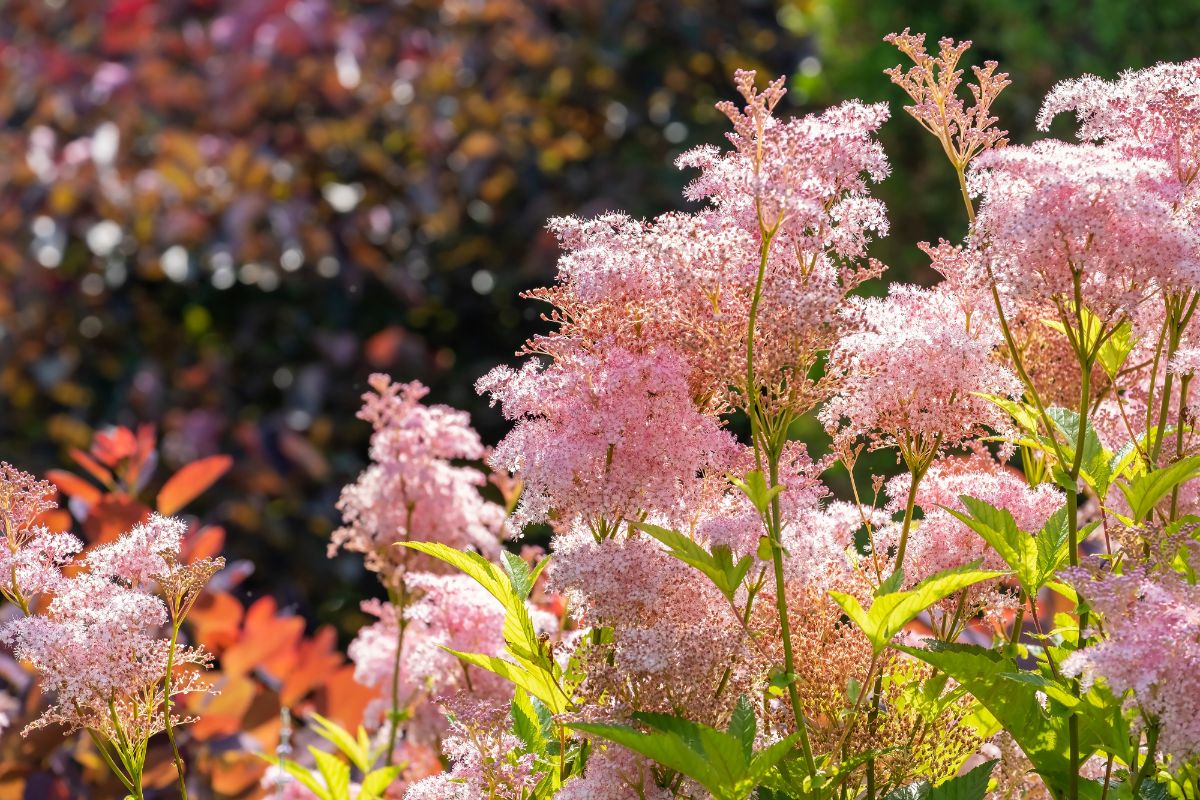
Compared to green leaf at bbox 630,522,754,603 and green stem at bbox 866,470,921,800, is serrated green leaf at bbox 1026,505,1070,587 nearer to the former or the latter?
green stem at bbox 866,470,921,800

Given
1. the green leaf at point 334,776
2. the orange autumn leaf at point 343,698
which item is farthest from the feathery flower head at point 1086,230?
the orange autumn leaf at point 343,698

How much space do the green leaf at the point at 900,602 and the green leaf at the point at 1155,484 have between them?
0.45 ft

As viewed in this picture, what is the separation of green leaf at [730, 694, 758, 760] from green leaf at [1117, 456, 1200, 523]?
1.11ft

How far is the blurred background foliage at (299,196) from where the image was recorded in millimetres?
3580

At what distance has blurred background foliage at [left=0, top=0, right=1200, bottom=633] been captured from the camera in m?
3.58

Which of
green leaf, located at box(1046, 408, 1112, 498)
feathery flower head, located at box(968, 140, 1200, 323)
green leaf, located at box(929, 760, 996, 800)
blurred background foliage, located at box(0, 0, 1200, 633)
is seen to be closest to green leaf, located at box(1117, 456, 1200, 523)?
green leaf, located at box(1046, 408, 1112, 498)

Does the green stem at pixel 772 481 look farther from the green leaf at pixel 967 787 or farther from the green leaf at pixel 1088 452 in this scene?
the green leaf at pixel 1088 452

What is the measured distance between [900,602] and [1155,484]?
0.73 ft

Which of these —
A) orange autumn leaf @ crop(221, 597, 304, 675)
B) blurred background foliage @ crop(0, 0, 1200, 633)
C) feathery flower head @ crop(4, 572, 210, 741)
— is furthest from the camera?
blurred background foliage @ crop(0, 0, 1200, 633)

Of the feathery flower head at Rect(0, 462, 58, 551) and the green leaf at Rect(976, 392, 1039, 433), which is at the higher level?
the green leaf at Rect(976, 392, 1039, 433)

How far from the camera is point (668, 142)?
4.17 metres

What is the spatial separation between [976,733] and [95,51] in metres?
3.58

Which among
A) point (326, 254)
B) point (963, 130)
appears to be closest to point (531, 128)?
point (326, 254)

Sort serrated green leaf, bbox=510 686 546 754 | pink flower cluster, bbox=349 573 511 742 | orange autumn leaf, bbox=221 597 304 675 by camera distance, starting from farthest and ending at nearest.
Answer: orange autumn leaf, bbox=221 597 304 675, pink flower cluster, bbox=349 573 511 742, serrated green leaf, bbox=510 686 546 754
